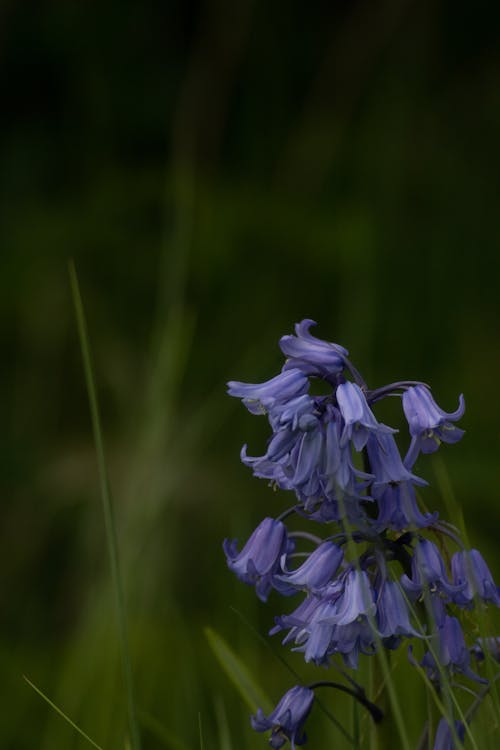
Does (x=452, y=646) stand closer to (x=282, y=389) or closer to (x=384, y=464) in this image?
(x=384, y=464)

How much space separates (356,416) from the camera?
1003 mm

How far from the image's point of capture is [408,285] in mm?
4816

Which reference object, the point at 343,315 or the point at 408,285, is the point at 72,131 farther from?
the point at 343,315

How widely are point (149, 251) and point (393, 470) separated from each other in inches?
146


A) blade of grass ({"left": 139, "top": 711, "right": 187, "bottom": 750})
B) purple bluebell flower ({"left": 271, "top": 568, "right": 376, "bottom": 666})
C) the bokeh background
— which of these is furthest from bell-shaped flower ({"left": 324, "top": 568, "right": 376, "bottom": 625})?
the bokeh background

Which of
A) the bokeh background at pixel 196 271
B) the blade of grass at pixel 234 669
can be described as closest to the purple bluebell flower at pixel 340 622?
the blade of grass at pixel 234 669

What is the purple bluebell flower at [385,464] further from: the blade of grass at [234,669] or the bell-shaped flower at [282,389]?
the blade of grass at [234,669]

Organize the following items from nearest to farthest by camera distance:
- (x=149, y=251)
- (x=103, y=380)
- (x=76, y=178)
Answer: (x=103, y=380), (x=149, y=251), (x=76, y=178)

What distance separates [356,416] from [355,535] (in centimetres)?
13

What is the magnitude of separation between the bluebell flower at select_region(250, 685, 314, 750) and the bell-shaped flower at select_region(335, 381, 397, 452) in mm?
258

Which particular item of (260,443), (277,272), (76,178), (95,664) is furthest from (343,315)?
(76,178)

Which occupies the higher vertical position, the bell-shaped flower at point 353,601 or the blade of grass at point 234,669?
the bell-shaped flower at point 353,601

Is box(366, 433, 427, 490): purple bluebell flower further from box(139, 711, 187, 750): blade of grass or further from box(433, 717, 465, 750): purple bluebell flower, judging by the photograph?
box(139, 711, 187, 750): blade of grass

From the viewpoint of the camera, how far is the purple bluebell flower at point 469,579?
41.7 inches
